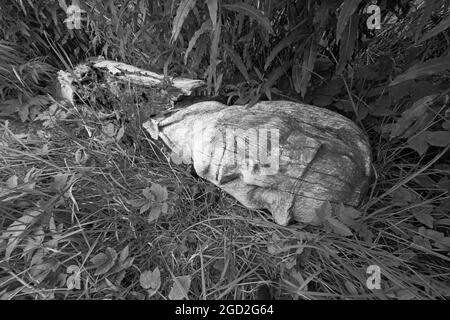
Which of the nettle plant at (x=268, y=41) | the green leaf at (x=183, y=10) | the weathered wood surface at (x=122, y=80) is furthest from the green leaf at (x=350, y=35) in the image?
the weathered wood surface at (x=122, y=80)

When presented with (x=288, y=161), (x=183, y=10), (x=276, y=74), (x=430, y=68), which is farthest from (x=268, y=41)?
(x=430, y=68)

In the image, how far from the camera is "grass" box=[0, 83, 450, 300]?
4.05 feet

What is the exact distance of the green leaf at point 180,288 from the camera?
1.18 m

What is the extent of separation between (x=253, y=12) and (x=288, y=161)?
0.61 meters

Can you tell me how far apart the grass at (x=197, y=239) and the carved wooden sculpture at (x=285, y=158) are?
0.11 m

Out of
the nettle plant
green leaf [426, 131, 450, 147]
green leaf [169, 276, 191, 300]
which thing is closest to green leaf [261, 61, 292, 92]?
the nettle plant

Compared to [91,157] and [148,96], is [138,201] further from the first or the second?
[148,96]

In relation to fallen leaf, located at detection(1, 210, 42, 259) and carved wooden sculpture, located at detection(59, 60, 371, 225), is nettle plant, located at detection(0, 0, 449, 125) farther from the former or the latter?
fallen leaf, located at detection(1, 210, 42, 259)

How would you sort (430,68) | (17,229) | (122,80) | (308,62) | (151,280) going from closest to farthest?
(430,68) < (151,280) < (17,229) < (308,62) < (122,80)

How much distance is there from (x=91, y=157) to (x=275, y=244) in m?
1.06

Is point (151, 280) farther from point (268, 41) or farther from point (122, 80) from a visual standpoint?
point (122, 80)

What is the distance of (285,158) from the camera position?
1.35 metres

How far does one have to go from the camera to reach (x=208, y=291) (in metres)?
1.26

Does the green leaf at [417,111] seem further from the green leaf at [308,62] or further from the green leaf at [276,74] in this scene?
the green leaf at [276,74]
